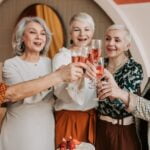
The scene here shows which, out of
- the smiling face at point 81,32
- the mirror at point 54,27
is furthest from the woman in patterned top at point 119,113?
the mirror at point 54,27

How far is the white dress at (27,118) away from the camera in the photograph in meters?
1.64

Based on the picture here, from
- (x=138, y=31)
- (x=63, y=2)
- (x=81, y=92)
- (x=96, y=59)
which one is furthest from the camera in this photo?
(x=63, y=2)

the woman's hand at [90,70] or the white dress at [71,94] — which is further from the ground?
the woman's hand at [90,70]

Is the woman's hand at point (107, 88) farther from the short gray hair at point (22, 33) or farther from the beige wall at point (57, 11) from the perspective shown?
the beige wall at point (57, 11)

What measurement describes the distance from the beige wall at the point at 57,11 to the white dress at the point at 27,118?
191 centimetres

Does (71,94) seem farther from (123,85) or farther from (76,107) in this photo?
(123,85)

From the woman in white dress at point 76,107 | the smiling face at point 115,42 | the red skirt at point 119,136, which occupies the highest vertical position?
the smiling face at point 115,42

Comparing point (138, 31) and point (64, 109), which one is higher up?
point (138, 31)

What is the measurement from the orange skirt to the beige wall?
1866mm

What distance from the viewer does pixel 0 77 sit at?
1.73 metres

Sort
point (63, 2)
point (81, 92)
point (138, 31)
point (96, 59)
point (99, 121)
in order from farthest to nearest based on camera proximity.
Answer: point (63, 2), point (138, 31), point (99, 121), point (81, 92), point (96, 59)

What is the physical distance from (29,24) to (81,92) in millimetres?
430

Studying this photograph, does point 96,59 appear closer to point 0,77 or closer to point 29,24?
point 29,24

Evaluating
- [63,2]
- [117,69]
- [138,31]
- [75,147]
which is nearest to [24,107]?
[75,147]
